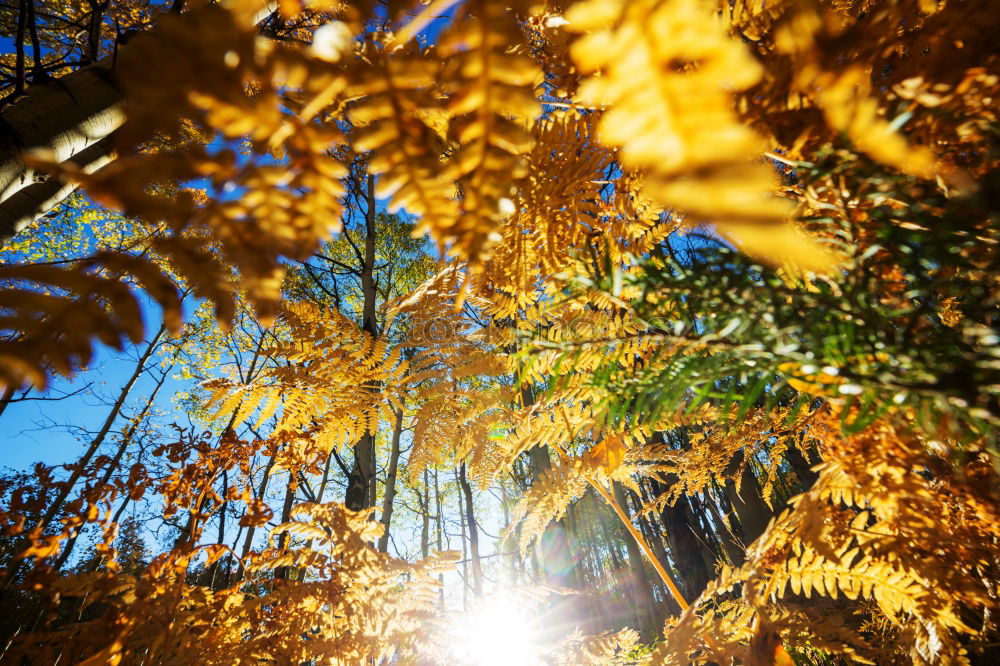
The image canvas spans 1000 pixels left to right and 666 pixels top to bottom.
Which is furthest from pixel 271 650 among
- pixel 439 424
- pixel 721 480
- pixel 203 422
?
pixel 203 422

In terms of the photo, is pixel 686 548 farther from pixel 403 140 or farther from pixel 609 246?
pixel 403 140

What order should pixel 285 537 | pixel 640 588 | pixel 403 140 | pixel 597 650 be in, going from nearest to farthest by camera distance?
pixel 403 140, pixel 597 650, pixel 285 537, pixel 640 588

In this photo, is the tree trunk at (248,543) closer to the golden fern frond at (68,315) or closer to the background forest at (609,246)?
the background forest at (609,246)

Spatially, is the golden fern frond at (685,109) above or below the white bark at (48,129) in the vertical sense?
below

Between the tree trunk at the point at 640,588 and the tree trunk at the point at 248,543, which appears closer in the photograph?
the tree trunk at the point at 248,543

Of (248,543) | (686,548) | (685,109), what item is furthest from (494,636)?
(248,543)

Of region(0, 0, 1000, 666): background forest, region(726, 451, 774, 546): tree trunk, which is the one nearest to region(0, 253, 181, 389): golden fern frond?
region(0, 0, 1000, 666): background forest

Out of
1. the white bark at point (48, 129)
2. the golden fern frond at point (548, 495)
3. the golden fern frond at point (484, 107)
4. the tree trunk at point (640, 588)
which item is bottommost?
the tree trunk at point (640, 588)

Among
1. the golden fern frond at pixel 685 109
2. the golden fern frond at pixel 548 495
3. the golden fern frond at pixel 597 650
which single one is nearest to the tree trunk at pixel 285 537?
the golden fern frond at pixel 548 495

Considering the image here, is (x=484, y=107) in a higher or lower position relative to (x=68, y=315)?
higher

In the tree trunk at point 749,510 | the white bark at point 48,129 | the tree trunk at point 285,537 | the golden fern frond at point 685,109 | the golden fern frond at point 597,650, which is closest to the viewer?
the golden fern frond at point 685,109

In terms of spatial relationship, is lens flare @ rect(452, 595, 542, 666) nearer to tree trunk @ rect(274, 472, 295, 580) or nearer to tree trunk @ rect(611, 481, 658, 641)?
tree trunk @ rect(274, 472, 295, 580)

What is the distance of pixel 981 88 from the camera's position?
44 centimetres

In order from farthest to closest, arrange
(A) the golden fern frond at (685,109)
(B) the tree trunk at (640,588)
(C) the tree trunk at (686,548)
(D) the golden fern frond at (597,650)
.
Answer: (B) the tree trunk at (640,588), (C) the tree trunk at (686,548), (D) the golden fern frond at (597,650), (A) the golden fern frond at (685,109)
